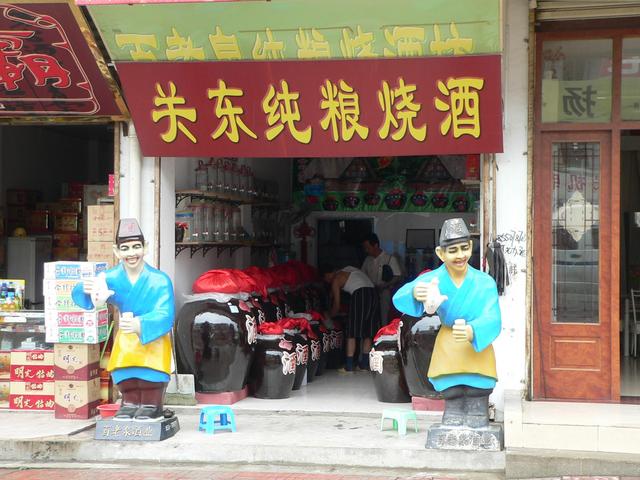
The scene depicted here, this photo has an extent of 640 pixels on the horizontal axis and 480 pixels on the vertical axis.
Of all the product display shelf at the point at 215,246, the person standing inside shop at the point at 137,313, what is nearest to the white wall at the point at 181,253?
the product display shelf at the point at 215,246

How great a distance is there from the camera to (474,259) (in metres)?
11.2

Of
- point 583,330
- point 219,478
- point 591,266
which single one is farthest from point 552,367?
point 219,478

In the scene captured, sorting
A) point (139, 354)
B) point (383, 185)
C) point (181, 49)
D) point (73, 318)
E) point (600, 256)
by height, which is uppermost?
point (181, 49)

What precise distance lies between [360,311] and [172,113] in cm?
396

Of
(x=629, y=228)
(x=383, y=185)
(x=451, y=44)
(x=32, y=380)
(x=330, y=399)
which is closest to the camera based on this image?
(x=451, y=44)

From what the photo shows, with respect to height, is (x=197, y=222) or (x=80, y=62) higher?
(x=80, y=62)

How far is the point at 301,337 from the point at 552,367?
9.20 ft

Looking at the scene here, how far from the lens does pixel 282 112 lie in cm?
888

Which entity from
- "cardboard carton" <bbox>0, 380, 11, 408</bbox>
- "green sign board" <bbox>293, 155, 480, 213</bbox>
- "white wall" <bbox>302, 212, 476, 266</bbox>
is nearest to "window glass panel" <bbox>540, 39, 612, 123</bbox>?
"green sign board" <bbox>293, 155, 480, 213</bbox>

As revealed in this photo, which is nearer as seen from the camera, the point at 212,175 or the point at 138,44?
the point at 138,44

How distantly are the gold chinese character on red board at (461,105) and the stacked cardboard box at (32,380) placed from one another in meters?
4.54

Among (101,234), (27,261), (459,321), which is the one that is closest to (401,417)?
(459,321)

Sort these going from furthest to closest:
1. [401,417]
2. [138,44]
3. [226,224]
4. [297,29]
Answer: [226,224] → [138,44] → [297,29] → [401,417]

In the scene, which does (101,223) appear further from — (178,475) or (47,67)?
(178,475)
